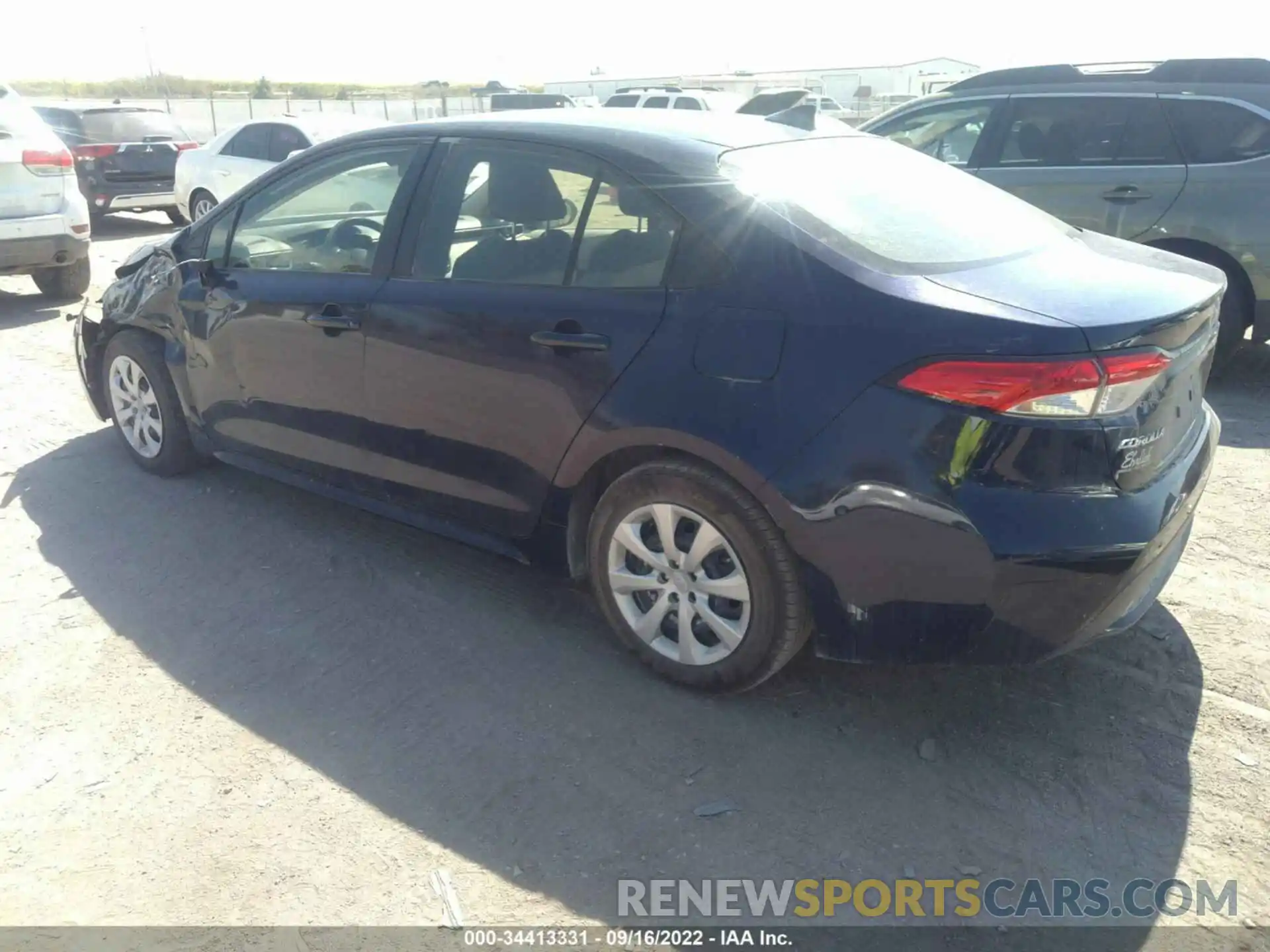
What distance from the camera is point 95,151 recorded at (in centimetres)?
1384

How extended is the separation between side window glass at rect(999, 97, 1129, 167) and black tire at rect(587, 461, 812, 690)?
201 inches

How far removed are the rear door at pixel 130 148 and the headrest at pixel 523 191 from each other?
12.1 meters

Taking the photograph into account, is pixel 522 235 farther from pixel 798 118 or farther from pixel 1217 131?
pixel 1217 131

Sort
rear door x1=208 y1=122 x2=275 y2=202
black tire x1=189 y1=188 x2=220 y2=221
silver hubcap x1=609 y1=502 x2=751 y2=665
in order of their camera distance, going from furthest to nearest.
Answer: black tire x1=189 y1=188 x2=220 y2=221, rear door x1=208 y1=122 x2=275 y2=202, silver hubcap x1=609 y1=502 x2=751 y2=665

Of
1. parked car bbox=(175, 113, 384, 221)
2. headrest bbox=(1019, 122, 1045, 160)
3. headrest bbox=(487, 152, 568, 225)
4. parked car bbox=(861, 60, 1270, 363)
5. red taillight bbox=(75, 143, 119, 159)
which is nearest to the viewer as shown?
headrest bbox=(487, 152, 568, 225)

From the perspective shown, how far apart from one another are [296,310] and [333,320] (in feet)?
0.84

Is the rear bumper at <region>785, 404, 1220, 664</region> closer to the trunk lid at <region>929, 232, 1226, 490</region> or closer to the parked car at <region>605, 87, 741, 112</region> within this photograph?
the trunk lid at <region>929, 232, 1226, 490</region>

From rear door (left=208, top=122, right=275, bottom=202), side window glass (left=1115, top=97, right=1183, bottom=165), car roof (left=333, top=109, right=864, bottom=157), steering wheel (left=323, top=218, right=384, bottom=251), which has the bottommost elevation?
rear door (left=208, top=122, right=275, bottom=202)

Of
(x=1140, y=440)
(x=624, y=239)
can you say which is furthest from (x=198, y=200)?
(x=1140, y=440)

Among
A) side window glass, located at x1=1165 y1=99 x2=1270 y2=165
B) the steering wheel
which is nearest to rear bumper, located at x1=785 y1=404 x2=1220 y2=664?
the steering wheel

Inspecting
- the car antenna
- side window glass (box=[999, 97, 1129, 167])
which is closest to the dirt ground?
the car antenna

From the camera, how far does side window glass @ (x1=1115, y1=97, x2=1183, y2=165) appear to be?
21.8 ft

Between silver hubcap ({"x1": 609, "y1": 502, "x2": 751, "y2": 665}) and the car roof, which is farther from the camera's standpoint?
the car roof

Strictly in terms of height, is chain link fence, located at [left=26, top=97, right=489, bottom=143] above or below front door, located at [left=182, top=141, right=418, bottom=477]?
below
